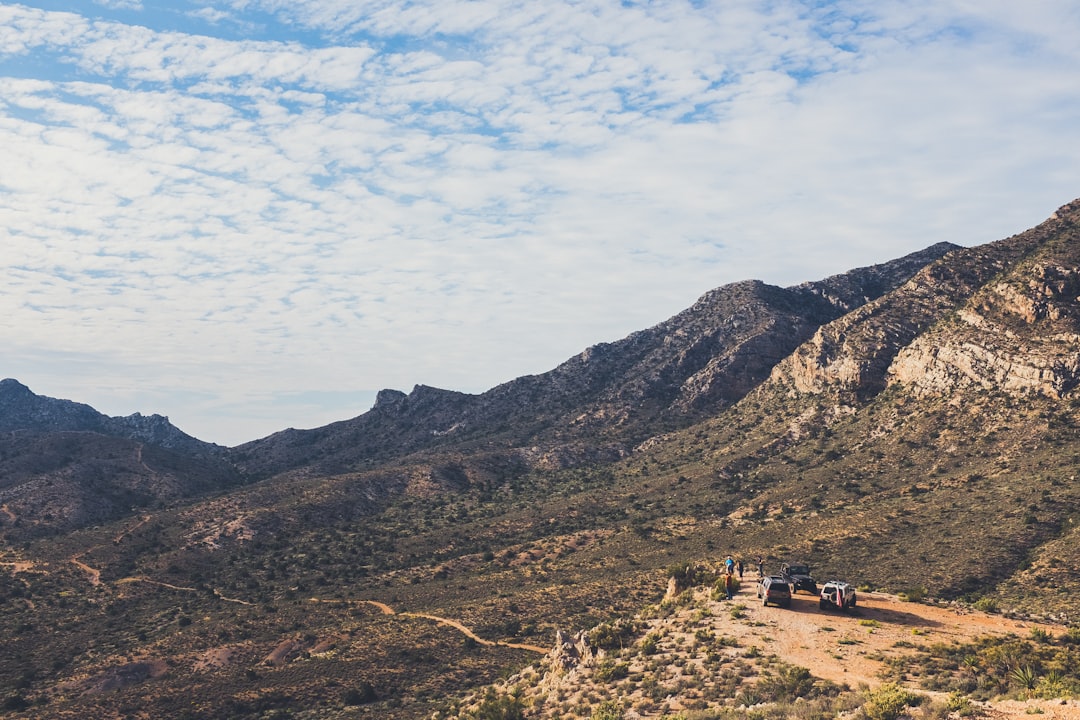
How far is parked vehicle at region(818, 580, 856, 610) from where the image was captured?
4109cm

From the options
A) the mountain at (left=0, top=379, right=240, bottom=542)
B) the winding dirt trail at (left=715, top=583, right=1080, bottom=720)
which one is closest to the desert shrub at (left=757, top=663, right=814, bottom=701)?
the winding dirt trail at (left=715, top=583, right=1080, bottom=720)

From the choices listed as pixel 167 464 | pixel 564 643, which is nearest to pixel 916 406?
pixel 564 643

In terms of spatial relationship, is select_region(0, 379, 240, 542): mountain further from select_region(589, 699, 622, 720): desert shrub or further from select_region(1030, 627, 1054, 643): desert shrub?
select_region(1030, 627, 1054, 643): desert shrub

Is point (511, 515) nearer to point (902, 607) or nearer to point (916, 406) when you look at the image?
point (916, 406)

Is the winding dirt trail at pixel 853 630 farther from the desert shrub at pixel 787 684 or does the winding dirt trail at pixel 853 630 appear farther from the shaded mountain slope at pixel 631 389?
the shaded mountain slope at pixel 631 389

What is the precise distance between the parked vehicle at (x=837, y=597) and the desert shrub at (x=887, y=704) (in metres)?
15.6

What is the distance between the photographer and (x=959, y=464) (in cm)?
8994

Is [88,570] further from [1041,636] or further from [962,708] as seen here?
[962,708]

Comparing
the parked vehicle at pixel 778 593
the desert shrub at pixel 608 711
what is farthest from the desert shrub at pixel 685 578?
the desert shrub at pixel 608 711

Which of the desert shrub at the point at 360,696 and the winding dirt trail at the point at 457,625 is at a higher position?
the winding dirt trail at the point at 457,625

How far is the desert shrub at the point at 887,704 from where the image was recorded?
2406 centimetres

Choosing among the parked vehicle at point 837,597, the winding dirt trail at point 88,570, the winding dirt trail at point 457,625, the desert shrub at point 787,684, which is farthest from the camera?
the winding dirt trail at point 88,570

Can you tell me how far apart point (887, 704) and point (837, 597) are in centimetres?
1777

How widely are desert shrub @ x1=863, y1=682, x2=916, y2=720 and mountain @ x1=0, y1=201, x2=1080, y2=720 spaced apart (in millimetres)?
1930
